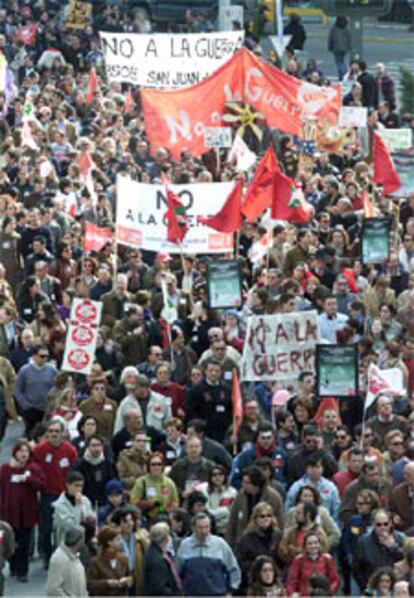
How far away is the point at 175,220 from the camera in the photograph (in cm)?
2412

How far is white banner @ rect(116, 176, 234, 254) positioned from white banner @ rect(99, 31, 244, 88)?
27.7 feet

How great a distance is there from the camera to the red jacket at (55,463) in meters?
19.0

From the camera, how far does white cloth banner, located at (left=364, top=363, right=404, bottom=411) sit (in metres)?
19.9

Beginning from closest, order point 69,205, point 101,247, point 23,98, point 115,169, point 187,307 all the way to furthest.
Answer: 1. point 187,307
2. point 101,247
3. point 69,205
4. point 115,169
5. point 23,98

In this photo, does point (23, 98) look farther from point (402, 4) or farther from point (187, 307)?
point (402, 4)

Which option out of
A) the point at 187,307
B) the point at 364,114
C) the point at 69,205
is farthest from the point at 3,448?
the point at 364,114

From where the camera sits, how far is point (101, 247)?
2525cm

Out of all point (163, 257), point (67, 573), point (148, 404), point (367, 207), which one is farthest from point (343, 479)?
point (367, 207)

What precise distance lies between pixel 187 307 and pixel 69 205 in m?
4.49

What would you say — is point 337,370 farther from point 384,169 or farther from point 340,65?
point 340,65

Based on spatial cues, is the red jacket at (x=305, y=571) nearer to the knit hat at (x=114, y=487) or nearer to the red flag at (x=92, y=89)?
the knit hat at (x=114, y=487)

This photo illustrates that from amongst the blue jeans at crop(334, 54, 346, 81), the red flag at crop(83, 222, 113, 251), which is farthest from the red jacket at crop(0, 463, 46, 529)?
the blue jeans at crop(334, 54, 346, 81)

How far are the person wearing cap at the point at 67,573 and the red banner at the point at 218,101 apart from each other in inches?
500

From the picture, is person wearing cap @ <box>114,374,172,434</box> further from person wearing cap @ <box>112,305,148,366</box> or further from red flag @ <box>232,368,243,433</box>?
person wearing cap @ <box>112,305,148,366</box>
